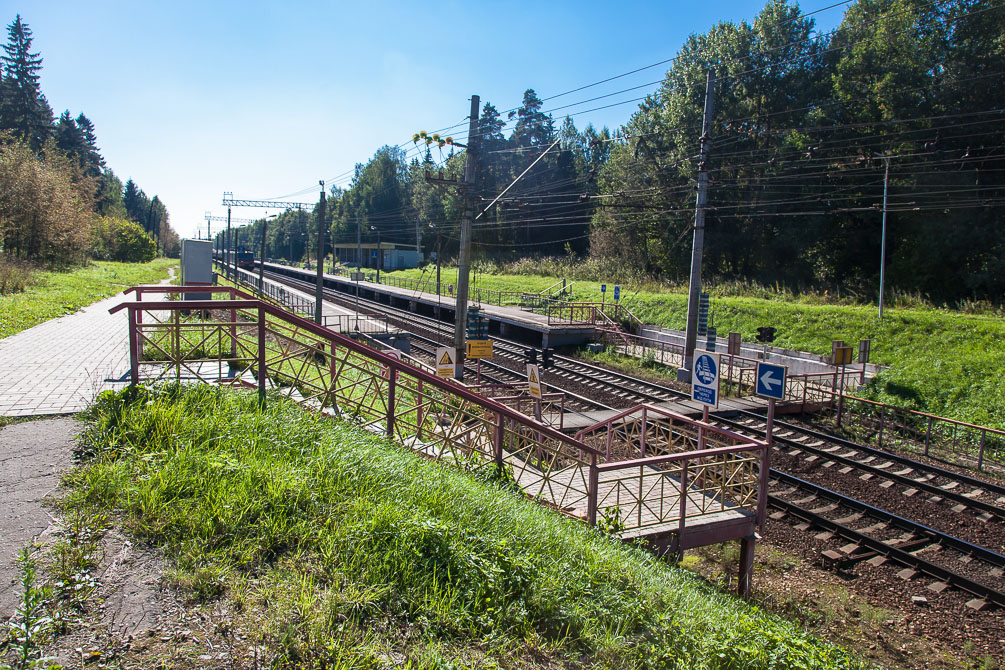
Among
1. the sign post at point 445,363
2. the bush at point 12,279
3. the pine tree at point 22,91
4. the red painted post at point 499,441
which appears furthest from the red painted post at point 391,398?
the pine tree at point 22,91

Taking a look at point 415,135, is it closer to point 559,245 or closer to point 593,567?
point 593,567

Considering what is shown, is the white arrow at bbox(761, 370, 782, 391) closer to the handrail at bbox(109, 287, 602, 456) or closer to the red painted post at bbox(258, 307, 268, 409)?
the handrail at bbox(109, 287, 602, 456)

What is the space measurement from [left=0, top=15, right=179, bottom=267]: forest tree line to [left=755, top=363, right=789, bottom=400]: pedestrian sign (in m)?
29.0

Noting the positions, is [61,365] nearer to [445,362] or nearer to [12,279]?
Answer: [445,362]

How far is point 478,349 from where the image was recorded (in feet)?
53.7

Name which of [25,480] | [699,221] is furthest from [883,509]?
[25,480]

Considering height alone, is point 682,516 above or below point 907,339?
below

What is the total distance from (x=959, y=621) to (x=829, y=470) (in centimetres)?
480

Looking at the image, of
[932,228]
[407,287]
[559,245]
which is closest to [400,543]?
[932,228]

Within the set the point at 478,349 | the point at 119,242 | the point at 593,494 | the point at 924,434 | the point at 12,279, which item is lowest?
the point at 924,434

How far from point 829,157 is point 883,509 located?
26.5 meters

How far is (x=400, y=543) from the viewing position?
13.4 feet

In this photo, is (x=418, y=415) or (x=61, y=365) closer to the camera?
(x=418, y=415)

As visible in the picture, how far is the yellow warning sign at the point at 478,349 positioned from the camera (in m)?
16.2
